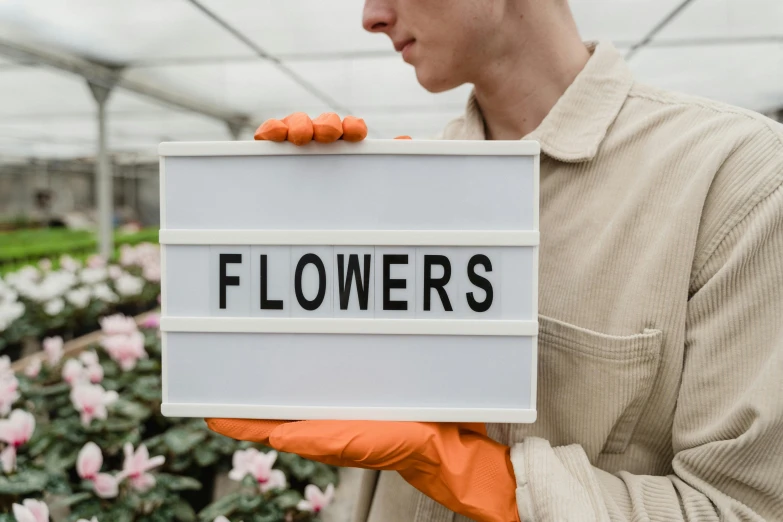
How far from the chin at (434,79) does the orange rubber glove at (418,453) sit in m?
0.51

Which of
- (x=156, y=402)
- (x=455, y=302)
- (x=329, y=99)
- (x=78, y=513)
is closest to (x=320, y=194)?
(x=455, y=302)

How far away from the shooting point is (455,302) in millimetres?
667

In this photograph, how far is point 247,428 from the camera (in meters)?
0.69

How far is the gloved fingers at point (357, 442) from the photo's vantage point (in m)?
0.65

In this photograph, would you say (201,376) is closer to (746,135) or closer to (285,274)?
(285,274)

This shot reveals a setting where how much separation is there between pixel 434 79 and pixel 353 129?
280mm

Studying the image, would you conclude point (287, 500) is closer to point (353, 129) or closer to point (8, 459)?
point (8, 459)

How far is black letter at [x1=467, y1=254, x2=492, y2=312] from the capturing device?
66 centimetres

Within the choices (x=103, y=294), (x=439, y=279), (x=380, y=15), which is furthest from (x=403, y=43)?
(x=103, y=294)

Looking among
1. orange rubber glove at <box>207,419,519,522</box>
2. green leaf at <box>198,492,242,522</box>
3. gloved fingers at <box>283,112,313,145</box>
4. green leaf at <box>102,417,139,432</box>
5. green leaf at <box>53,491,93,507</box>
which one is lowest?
green leaf at <box>198,492,242,522</box>

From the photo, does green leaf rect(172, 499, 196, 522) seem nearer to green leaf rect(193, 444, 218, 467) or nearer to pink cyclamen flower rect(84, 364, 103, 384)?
green leaf rect(193, 444, 218, 467)

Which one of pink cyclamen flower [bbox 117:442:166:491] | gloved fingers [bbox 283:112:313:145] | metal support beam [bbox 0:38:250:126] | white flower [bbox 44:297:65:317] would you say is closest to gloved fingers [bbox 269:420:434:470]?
gloved fingers [bbox 283:112:313:145]

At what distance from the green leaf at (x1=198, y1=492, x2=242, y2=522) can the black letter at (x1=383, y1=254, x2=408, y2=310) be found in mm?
1113

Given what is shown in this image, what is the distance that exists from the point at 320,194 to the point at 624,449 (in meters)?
0.54
